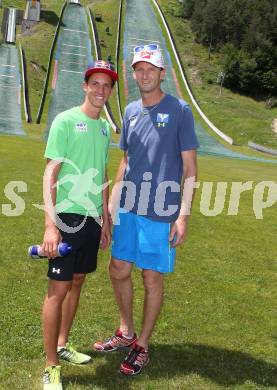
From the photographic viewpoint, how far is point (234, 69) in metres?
73.1

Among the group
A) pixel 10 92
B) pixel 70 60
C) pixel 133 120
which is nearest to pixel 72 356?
pixel 133 120

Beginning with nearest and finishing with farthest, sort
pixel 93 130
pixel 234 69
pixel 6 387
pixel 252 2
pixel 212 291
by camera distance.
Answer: pixel 6 387, pixel 93 130, pixel 212 291, pixel 234 69, pixel 252 2

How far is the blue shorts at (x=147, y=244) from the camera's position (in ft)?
17.6

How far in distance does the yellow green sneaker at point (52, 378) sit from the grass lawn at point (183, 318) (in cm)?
15

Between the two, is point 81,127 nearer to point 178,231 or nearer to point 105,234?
point 105,234

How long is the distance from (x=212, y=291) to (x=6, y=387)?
14.0 feet

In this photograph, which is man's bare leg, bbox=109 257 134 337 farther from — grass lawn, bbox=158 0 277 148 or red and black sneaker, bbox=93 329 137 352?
grass lawn, bbox=158 0 277 148

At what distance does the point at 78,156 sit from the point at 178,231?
1.38 metres

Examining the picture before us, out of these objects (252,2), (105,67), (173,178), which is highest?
(252,2)

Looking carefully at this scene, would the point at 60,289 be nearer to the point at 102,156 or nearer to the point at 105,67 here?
the point at 102,156

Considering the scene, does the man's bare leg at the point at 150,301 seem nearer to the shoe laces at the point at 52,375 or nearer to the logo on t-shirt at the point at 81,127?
the shoe laces at the point at 52,375

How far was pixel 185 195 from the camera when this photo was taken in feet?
17.6

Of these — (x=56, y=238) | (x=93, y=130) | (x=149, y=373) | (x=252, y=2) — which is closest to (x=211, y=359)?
(x=149, y=373)

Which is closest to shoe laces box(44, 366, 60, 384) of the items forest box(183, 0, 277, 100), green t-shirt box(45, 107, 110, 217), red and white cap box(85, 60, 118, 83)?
green t-shirt box(45, 107, 110, 217)
